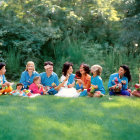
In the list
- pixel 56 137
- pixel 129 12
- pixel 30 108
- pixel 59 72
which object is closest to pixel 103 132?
pixel 56 137

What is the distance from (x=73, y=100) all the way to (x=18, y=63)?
5417 millimetres

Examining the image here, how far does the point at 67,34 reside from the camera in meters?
12.4

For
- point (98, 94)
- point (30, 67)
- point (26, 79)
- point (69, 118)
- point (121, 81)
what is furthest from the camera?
point (26, 79)

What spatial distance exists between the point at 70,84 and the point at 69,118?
8.16 ft

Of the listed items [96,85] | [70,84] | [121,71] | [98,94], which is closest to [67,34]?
[70,84]

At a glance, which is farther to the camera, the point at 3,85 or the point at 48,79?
the point at 48,79

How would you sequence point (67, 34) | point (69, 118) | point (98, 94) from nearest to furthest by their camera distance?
point (69, 118)
point (98, 94)
point (67, 34)

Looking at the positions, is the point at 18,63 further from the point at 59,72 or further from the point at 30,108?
the point at 30,108

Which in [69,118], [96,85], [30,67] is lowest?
[69,118]

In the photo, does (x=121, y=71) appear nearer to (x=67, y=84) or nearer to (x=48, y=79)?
(x=67, y=84)

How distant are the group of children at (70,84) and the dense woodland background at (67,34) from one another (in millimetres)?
2754

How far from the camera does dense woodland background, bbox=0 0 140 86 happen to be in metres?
11.0

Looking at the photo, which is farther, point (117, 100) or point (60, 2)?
point (60, 2)

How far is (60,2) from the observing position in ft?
44.7
